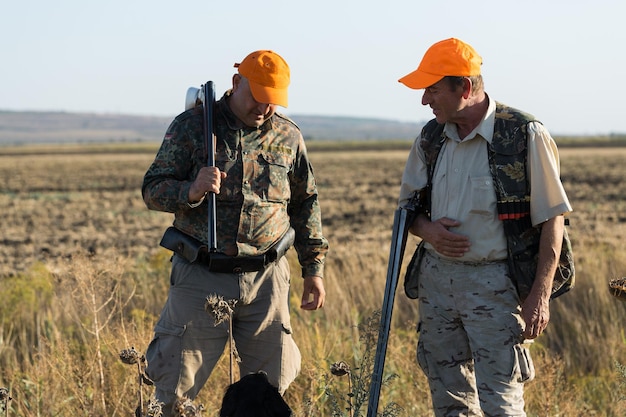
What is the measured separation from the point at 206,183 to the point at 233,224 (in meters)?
0.33

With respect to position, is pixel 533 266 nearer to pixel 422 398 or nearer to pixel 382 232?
pixel 422 398

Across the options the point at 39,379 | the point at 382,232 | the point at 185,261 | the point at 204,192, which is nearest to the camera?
the point at 204,192

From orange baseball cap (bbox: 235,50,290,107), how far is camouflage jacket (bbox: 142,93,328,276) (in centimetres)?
24

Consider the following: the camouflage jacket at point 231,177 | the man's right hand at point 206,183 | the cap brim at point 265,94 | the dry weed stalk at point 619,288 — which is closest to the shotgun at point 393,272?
the camouflage jacket at point 231,177

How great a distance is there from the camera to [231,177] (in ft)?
13.4

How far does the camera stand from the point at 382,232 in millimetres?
20797

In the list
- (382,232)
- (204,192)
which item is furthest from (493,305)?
(382,232)

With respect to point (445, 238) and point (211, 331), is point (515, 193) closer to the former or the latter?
point (445, 238)

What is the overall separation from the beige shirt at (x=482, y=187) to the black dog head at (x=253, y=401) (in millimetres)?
1428

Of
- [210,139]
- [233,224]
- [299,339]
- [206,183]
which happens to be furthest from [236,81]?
[299,339]

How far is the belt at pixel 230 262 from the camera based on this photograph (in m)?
4.04

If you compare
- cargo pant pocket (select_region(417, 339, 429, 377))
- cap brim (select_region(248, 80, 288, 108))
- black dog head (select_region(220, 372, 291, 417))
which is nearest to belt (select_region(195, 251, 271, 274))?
cap brim (select_region(248, 80, 288, 108))

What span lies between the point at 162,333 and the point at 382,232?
16879 millimetres

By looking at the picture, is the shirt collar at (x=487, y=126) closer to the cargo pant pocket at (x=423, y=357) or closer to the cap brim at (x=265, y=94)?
the cap brim at (x=265, y=94)
